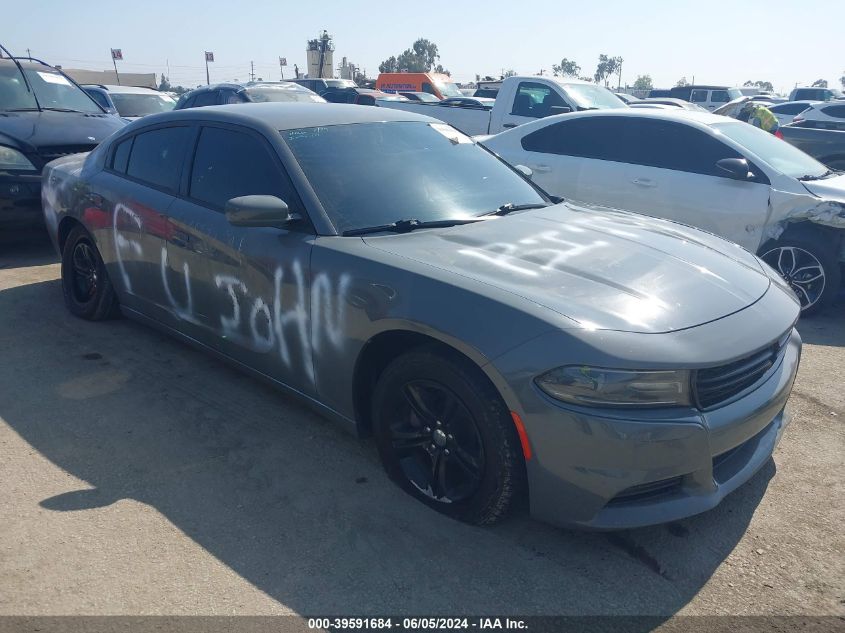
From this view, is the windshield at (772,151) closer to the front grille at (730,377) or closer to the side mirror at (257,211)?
the front grille at (730,377)

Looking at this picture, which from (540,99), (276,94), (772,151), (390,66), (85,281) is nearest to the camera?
(85,281)

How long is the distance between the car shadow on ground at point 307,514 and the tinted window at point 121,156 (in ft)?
4.48

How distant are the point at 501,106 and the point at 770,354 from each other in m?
9.32

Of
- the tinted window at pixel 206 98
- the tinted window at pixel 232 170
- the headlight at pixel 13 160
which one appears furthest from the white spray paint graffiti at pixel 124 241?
the tinted window at pixel 206 98

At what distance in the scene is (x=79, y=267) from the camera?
17.1ft

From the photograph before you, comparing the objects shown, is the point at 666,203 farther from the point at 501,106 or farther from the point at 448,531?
the point at 501,106

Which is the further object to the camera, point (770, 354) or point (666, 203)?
point (666, 203)

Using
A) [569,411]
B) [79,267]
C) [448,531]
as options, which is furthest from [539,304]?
[79,267]

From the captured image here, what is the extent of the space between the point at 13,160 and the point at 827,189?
745 centimetres

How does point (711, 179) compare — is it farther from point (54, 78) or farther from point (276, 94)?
point (276, 94)

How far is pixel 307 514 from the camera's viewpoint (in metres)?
3.02

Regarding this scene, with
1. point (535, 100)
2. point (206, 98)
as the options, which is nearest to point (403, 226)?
point (535, 100)

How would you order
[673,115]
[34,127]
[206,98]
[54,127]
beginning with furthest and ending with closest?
[206,98] → [54,127] → [34,127] → [673,115]

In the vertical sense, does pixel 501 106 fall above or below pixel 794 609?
above
